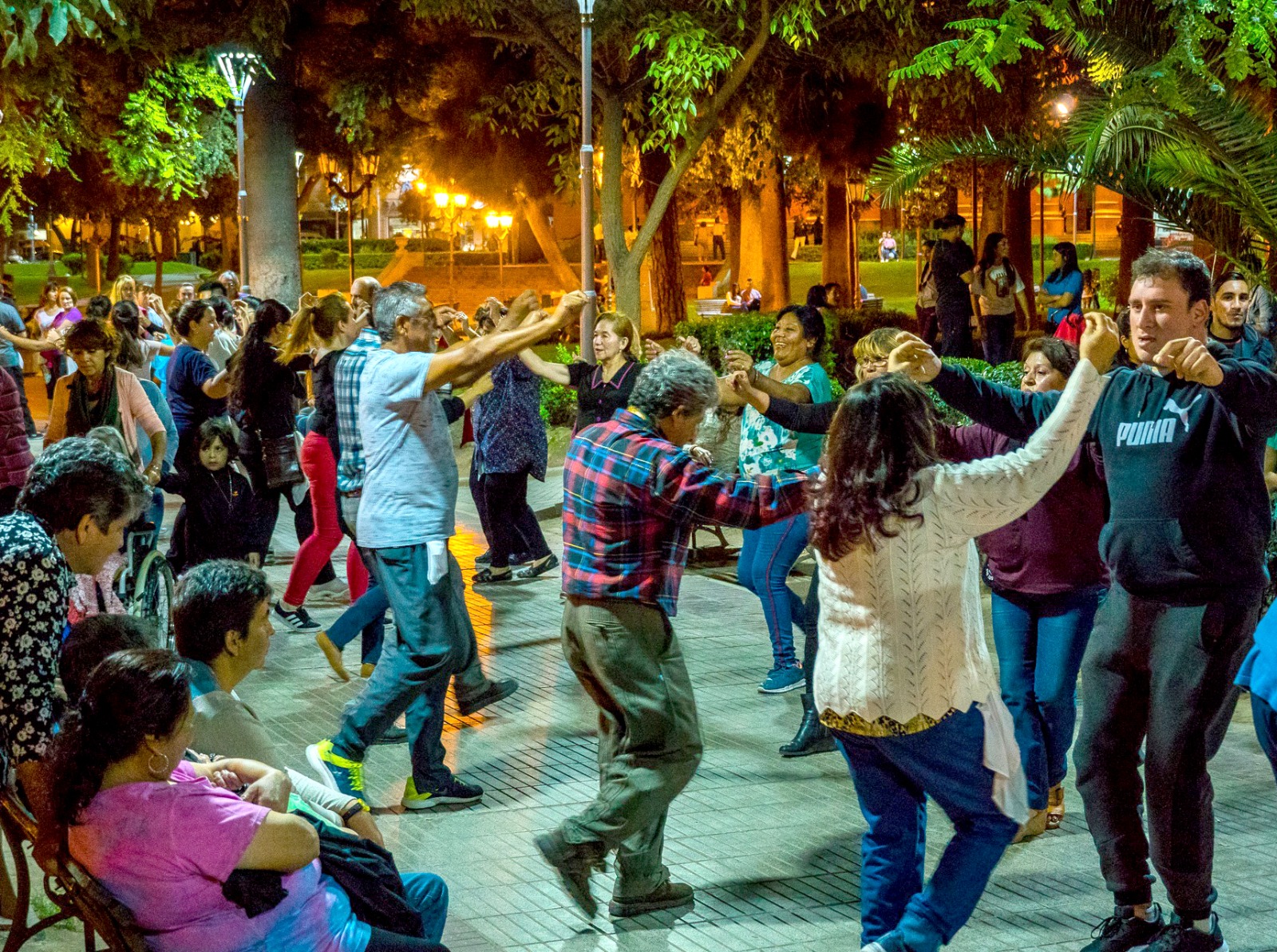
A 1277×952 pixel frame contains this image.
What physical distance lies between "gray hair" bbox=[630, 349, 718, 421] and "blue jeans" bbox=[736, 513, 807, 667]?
7.51ft

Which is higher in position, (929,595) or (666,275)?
(666,275)

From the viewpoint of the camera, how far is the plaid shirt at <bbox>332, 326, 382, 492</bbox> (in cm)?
650

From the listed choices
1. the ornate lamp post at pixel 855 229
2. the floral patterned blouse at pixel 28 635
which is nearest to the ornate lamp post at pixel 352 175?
the ornate lamp post at pixel 855 229

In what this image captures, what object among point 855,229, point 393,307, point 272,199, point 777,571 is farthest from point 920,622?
point 855,229

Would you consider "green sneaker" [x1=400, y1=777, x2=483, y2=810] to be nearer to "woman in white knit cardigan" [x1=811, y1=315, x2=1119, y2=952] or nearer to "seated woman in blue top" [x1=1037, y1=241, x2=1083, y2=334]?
"woman in white knit cardigan" [x1=811, y1=315, x2=1119, y2=952]

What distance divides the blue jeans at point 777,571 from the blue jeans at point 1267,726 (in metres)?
3.12

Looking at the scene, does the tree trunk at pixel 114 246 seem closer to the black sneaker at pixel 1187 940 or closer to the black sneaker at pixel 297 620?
the black sneaker at pixel 297 620

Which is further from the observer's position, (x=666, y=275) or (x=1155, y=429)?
(x=666, y=275)

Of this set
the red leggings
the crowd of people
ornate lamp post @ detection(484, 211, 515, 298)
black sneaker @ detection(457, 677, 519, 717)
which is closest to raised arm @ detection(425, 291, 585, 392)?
the crowd of people

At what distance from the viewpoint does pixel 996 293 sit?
17562 millimetres

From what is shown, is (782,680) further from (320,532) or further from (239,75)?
(239,75)

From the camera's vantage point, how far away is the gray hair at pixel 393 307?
19.6 ft

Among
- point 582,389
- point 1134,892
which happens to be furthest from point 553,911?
point 582,389

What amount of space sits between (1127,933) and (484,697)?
10.6 feet
